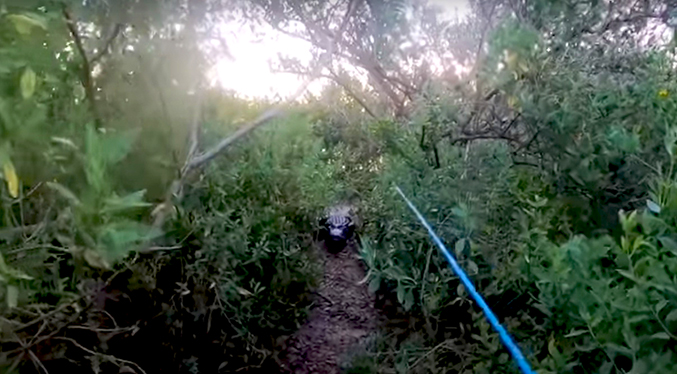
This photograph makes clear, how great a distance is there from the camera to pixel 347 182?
3.52m

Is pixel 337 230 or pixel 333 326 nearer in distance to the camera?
pixel 333 326

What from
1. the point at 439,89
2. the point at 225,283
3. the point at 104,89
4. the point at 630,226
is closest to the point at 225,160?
the point at 225,283

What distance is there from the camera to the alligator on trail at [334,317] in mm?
2715

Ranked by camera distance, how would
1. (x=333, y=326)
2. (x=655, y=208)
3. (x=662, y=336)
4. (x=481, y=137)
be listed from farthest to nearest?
(x=333, y=326) < (x=481, y=137) < (x=655, y=208) < (x=662, y=336)

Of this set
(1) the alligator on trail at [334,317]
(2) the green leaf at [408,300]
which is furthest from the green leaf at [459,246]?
(1) the alligator on trail at [334,317]

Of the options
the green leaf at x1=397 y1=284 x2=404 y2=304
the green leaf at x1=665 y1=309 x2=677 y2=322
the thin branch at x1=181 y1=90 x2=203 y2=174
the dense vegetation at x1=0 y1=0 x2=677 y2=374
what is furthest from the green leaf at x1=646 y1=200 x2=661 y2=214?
the green leaf at x1=397 y1=284 x2=404 y2=304

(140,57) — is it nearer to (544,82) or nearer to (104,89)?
(104,89)

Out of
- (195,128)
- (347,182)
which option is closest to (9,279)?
(195,128)

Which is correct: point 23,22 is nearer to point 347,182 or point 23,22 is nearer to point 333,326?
point 333,326

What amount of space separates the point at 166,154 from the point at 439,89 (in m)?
1.40

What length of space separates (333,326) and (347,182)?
0.83 m

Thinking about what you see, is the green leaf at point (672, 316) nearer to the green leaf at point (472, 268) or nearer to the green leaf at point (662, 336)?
the green leaf at point (662, 336)

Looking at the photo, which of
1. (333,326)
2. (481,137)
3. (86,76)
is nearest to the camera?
(86,76)

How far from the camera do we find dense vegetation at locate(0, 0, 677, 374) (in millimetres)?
1025
